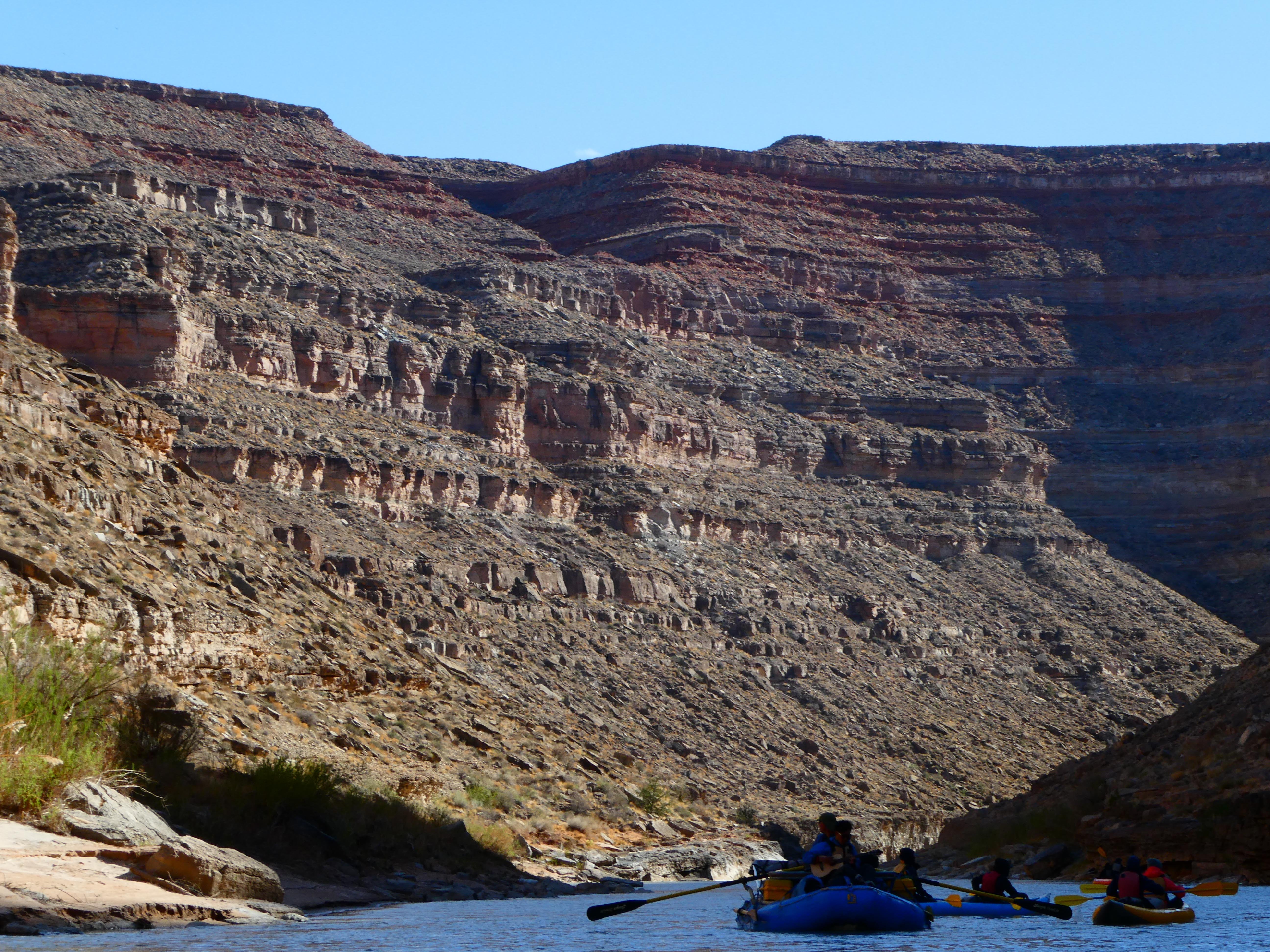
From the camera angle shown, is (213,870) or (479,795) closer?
(213,870)

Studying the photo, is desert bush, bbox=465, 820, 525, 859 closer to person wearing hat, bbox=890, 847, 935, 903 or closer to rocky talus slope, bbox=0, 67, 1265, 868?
rocky talus slope, bbox=0, 67, 1265, 868

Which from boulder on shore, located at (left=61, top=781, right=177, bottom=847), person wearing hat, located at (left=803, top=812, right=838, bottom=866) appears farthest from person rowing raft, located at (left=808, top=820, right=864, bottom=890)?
boulder on shore, located at (left=61, top=781, right=177, bottom=847)

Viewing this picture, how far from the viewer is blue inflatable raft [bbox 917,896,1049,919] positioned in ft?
109

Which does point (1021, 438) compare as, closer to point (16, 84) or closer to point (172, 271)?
point (172, 271)

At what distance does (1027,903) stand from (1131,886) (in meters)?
2.44

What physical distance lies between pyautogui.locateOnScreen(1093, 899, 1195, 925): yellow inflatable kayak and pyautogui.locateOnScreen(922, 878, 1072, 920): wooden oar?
62 cm

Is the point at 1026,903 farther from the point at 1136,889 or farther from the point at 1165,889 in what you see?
the point at 1165,889

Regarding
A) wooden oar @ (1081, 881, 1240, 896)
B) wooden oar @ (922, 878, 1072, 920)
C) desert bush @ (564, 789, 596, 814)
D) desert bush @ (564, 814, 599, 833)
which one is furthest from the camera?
desert bush @ (564, 789, 596, 814)

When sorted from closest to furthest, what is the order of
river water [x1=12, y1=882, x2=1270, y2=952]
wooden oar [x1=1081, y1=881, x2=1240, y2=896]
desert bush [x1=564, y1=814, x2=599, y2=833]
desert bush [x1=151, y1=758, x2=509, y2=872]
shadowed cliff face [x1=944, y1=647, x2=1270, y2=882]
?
1. river water [x1=12, y1=882, x2=1270, y2=952]
2. desert bush [x1=151, y1=758, x2=509, y2=872]
3. wooden oar [x1=1081, y1=881, x2=1240, y2=896]
4. shadowed cliff face [x1=944, y1=647, x2=1270, y2=882]
5. desert bush [x1=564, y1=814, x2=599, y2=833]

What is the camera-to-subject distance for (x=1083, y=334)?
122750mm

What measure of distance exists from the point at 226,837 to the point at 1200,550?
81849mm

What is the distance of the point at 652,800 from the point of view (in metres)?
54.8

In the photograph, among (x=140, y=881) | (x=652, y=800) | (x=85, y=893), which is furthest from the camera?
(x=652, y=800)

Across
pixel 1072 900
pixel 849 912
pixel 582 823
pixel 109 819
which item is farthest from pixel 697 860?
pixel 109 819
